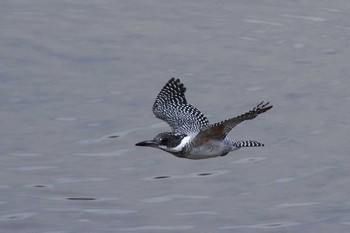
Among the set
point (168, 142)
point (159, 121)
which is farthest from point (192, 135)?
point (159, 121)

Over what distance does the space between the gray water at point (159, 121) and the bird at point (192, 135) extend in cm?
162

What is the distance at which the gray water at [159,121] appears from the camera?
1864 centimetres

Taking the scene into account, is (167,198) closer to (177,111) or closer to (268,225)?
(268,225)

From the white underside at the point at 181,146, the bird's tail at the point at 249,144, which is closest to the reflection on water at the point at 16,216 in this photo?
the white underside at the point at 181,146

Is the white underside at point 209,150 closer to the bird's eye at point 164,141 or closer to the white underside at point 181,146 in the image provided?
the white underside at point 181,146

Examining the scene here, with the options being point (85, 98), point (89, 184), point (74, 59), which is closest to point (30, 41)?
point (74, 59)

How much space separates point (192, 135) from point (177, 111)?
3.90 ft

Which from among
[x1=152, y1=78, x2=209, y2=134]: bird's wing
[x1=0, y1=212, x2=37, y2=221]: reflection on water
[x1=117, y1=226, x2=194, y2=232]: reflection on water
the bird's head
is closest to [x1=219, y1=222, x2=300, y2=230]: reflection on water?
[x1=117, y1=226, x2=194, y2=232]: reflection on water

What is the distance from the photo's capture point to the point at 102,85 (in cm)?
2194

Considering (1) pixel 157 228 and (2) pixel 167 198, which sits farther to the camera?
(2) pixel 167 198

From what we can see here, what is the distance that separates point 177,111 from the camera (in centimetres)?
1753

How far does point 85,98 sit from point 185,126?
4725mm

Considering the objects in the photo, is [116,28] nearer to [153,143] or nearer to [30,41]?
[30,41]

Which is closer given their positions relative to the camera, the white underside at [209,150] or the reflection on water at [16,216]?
the white underside at [209,150]
